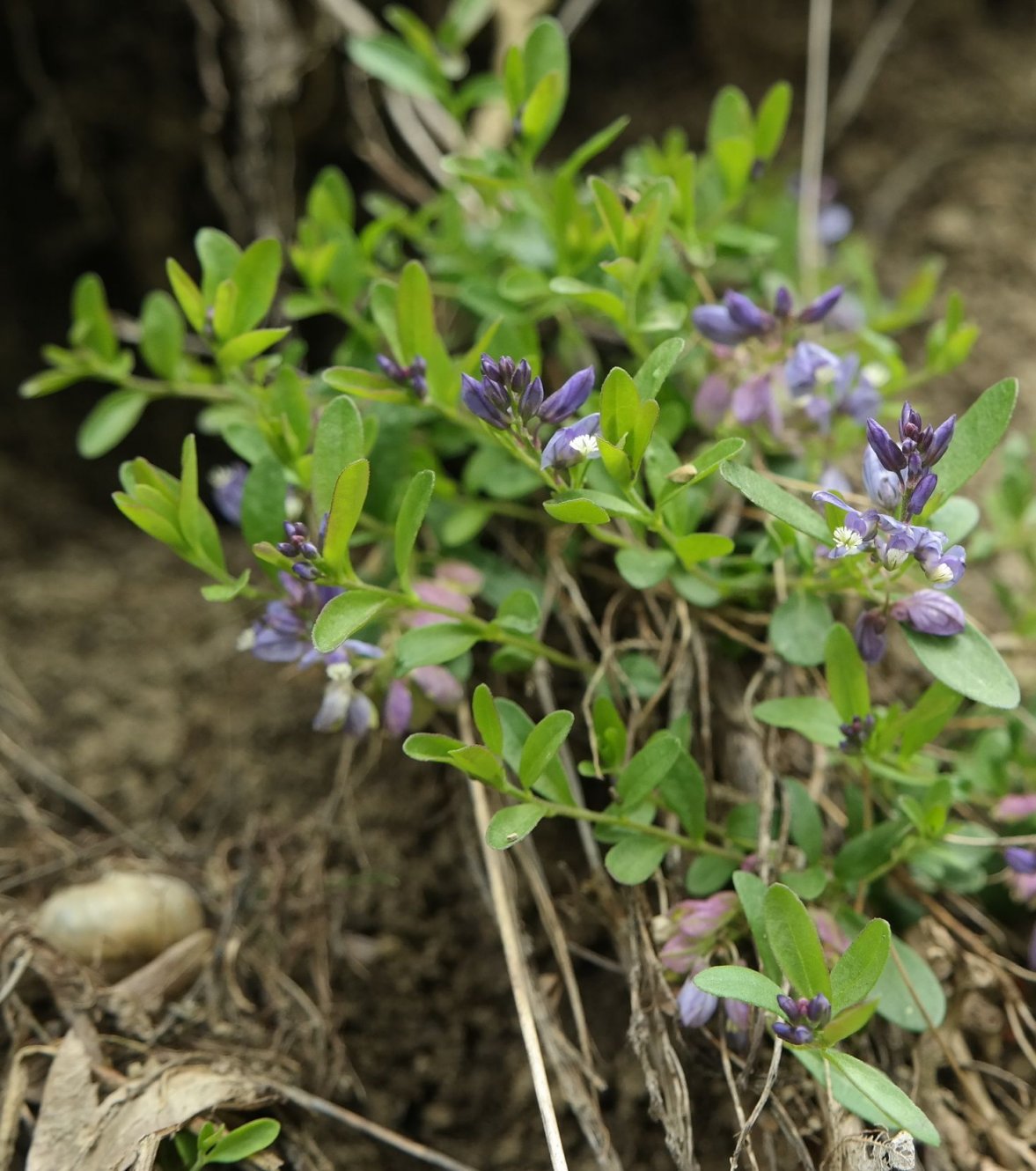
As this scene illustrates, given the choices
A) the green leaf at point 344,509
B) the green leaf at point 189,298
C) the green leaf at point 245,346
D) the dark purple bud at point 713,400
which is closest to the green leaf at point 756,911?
the green leaf at point 344,509

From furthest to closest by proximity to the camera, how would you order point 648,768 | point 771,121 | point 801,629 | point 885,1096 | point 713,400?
1. point 771,121
2. point 713,400
3. point 801,629
4. point 648,768
5. point 885,1096

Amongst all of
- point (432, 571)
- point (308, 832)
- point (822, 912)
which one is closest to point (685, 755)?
point (822, 912)

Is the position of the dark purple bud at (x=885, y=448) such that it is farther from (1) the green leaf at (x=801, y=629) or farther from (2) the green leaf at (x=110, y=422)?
(2) the green leaf at (x=110, y=422)

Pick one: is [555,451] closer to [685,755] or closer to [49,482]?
[685,755]

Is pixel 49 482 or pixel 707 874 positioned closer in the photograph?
pixel 707 874

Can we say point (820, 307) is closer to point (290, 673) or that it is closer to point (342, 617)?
point (342, 617)

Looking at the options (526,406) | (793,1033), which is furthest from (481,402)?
(793,1033)
